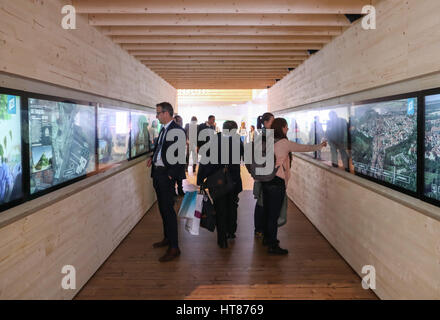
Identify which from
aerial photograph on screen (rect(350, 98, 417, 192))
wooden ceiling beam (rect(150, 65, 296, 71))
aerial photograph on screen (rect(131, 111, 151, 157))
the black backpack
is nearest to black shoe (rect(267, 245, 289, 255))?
the black backpack

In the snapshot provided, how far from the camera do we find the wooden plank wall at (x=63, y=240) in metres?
2.27

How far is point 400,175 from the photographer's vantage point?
2.85m

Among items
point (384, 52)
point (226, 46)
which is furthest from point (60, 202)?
point (226, 46)

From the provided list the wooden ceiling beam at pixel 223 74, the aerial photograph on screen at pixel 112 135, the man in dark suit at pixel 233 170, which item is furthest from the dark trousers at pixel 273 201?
the wooden ceiling beam at pixel 223 74

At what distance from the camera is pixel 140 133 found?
6137mm

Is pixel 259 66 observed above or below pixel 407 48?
above

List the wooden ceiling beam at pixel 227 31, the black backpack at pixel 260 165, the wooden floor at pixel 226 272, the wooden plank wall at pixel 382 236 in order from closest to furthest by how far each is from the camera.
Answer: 1. the wooden plank wall at pixel 382 236
2. the wooden floor at pixel 226 272
3. the black backpack at pixel 260 165
4. the wooden ceiling beam at pixel 227 31

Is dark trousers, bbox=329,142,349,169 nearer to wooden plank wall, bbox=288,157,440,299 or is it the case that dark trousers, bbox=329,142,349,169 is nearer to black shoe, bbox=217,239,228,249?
wooden plank wall, bbox=288,157,440,299

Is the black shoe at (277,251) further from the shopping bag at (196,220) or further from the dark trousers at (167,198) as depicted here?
the dark trousers at (167,198)

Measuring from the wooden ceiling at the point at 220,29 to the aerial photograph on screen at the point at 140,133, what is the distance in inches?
40.8

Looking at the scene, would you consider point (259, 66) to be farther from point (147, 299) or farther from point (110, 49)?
point (147, 299)
